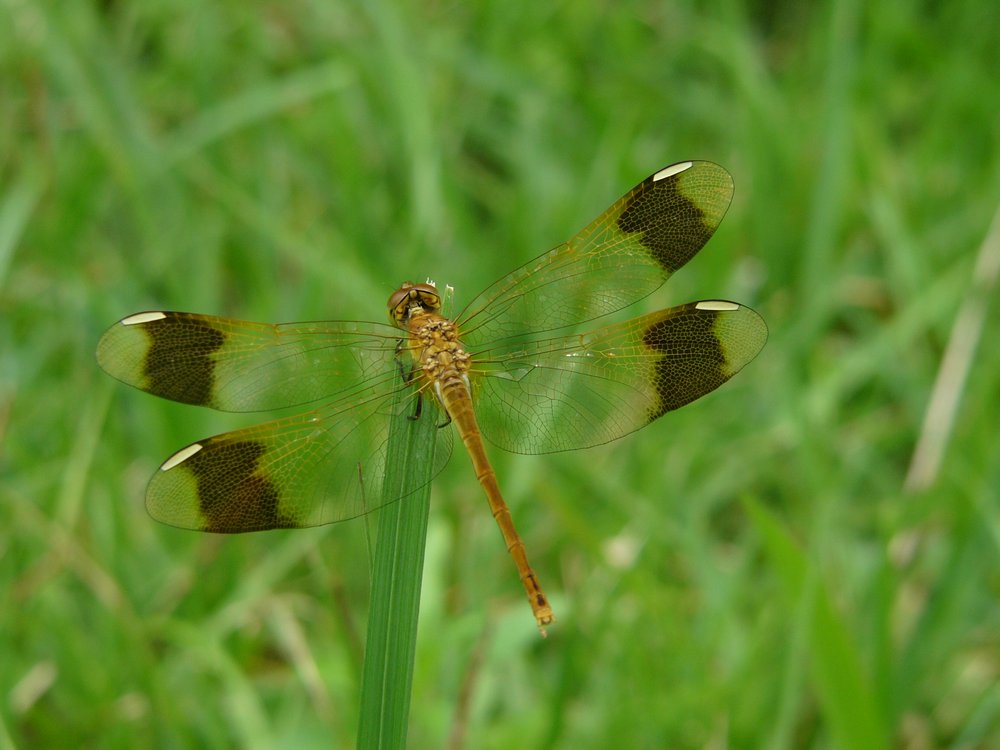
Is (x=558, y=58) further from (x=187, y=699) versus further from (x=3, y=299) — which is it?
(x=187, y=699)

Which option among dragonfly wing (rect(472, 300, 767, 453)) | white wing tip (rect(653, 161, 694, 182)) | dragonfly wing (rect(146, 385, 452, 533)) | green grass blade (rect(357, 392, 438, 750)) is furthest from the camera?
white wing tip (rect(653, 161, 694, 182))

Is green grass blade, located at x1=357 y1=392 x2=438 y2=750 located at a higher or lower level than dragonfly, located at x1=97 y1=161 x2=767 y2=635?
lower

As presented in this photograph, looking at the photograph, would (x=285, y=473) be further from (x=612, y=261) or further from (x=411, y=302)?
(x=612, y=261)

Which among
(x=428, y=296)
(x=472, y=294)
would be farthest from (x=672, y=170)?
(x=472, y=294)

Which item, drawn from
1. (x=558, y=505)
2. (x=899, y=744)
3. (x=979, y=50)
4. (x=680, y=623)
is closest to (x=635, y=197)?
(x=558, y=505)

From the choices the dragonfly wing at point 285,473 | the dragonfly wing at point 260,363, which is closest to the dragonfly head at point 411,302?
the dragonfly wing at point 260,363

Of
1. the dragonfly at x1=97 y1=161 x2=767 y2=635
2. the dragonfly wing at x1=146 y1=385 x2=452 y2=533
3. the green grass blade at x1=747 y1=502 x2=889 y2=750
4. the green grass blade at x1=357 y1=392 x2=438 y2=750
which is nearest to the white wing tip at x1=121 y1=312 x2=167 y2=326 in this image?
the dragonfly at x1=97 y1=161 x2=767 y2=635

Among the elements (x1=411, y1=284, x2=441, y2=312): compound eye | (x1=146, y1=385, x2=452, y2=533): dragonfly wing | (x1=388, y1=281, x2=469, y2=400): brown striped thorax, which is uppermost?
(x1=411, y1=284, x2=441, y2=312): compound eye

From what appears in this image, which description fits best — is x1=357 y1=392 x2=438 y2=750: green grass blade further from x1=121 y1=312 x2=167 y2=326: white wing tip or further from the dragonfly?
x1=121 y1=312 x2=167 y2=326: white wing tip
